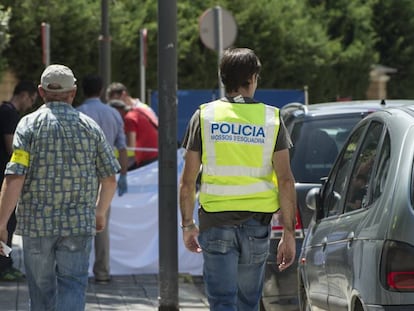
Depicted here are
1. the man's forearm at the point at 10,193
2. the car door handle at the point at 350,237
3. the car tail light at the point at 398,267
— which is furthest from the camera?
the man's forearm at the point at 10,193

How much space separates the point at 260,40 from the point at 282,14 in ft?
3.96

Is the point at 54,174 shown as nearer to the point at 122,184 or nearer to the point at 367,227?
the point at 367,227

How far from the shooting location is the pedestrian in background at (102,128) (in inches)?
435

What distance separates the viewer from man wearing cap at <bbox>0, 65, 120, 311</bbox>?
6.70 metres

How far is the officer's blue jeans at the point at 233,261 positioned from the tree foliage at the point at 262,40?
17.9 metres

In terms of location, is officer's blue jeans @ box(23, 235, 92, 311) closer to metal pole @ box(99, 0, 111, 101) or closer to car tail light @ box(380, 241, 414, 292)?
car tail light @ box(380, 241, 414, 292)

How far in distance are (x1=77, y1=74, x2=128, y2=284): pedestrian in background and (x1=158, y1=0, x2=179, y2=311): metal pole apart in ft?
5.10

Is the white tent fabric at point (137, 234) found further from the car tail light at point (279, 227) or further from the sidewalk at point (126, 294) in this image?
the car tail light at point (279, 227)

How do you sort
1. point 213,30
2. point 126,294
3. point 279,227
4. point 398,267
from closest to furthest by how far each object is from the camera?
point 398,267 < point 279,227 < point 126,294 < point 213,30

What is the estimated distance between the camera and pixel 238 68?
20.5 feet

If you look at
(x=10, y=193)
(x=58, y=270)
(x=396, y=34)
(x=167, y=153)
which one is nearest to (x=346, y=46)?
(x=396, y=34)

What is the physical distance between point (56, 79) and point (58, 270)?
1077 mm

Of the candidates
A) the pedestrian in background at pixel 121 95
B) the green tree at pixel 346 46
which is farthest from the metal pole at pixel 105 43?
the green tree at pixel 346 46

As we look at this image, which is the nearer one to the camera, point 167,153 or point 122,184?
point 167,153
